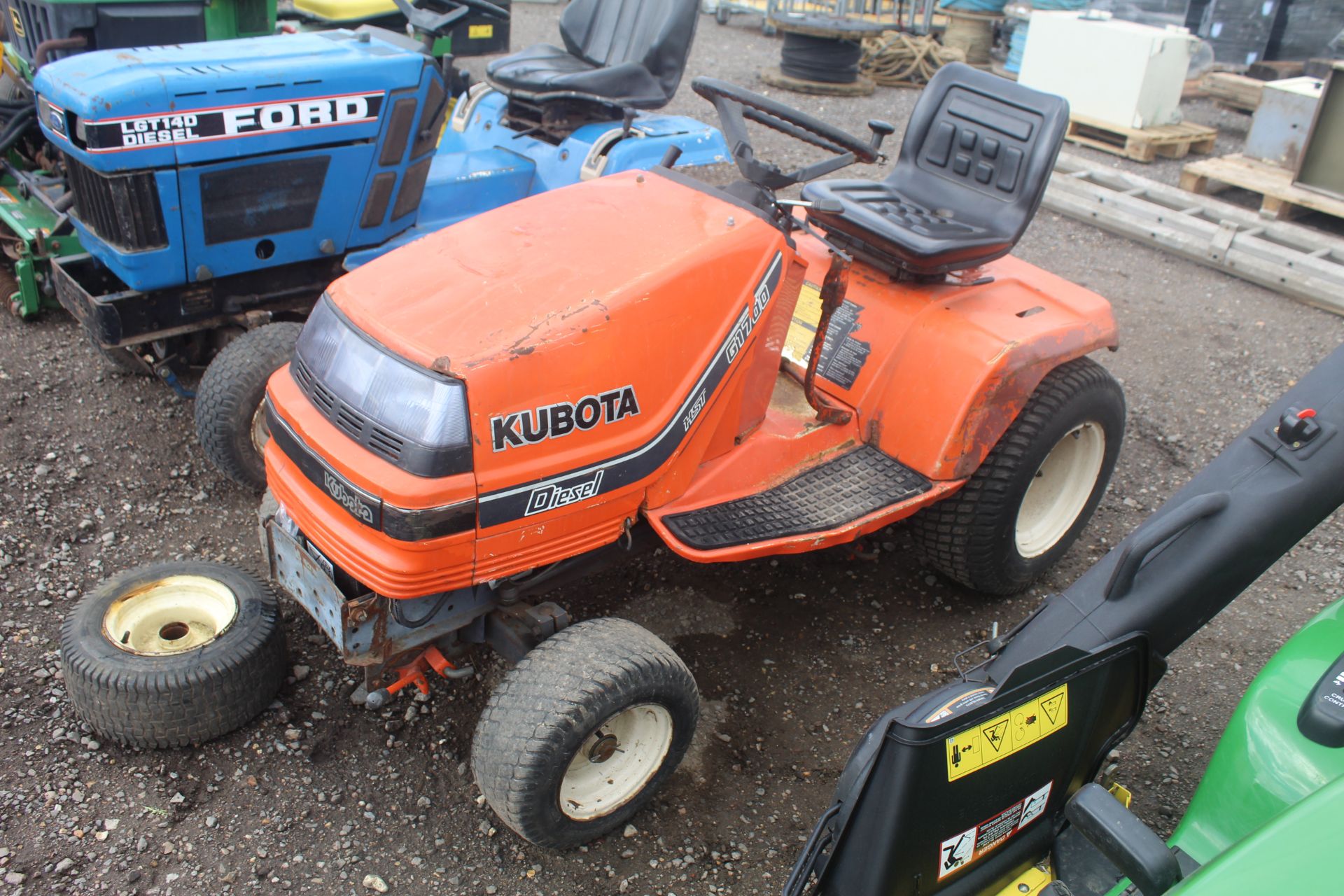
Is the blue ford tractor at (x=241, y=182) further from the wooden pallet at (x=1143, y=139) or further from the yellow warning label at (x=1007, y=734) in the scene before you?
the wooden pallet at (x=1143, y=139)

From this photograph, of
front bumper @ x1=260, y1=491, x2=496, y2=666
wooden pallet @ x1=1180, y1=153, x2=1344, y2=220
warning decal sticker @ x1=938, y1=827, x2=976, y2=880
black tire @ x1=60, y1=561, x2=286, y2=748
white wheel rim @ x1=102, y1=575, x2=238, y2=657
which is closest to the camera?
warning decal sticker @ x1=938, y1=827, x2=976, y2=880

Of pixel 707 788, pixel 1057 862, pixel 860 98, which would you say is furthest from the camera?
pixel 860 98

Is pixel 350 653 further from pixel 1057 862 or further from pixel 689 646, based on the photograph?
pixel 1057 862

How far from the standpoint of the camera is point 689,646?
9.88ft

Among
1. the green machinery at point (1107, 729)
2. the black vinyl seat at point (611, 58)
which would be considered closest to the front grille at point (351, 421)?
the green machinery at point (1107, 729)

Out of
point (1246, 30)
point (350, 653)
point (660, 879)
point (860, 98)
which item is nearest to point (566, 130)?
point (350, 653)

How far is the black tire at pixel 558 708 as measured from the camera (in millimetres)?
2150

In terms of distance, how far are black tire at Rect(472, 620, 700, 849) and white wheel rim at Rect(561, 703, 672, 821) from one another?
0.04m

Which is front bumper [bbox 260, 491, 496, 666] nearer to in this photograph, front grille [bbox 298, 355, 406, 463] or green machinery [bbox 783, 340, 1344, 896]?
front grille [bbox 298, 355, 406, 463]

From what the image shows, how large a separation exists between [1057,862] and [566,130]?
344cm

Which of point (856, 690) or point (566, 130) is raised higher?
point (566, 130)

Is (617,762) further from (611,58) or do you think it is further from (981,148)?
(611,58)

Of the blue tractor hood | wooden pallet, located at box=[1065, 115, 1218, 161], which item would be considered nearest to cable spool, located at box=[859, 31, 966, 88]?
wooden pallet, located at box=[1065, 115, 1218, 161]

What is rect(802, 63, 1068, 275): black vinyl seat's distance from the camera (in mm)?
3002
